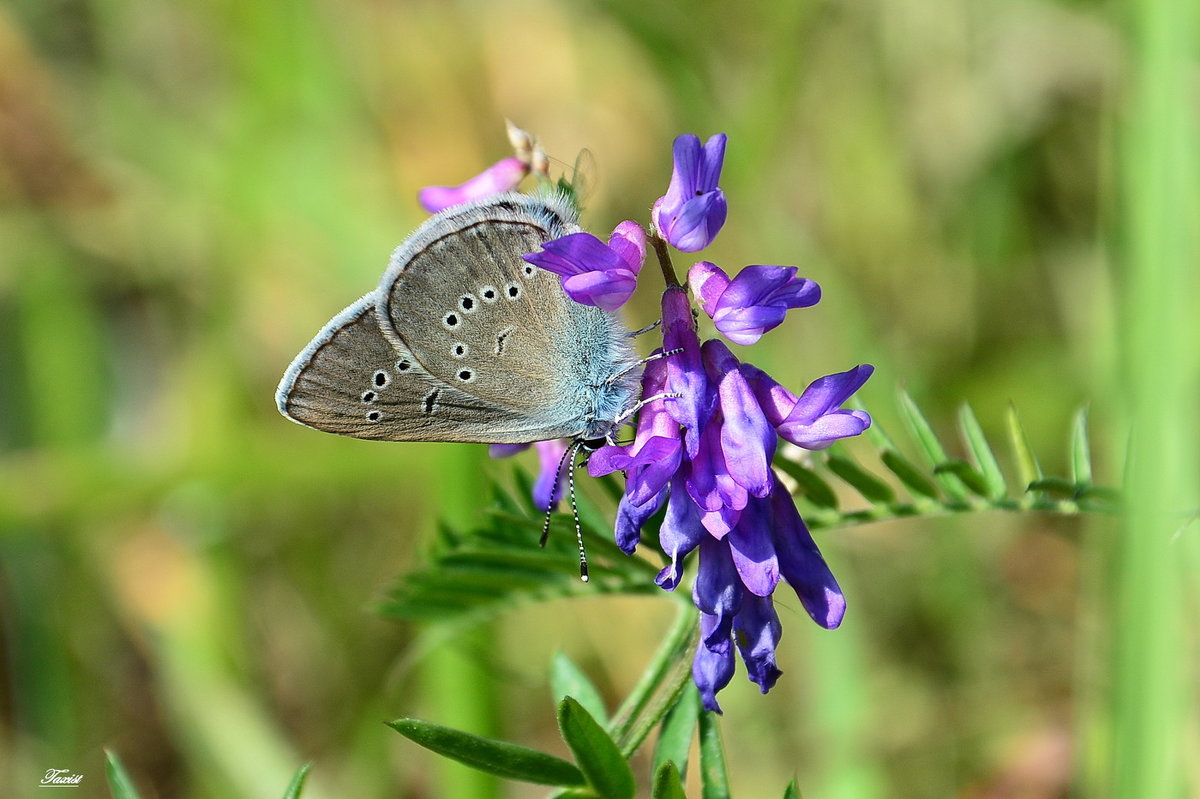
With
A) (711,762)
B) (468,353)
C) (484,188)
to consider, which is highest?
(484,188)

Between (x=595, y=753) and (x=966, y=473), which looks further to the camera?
(x=966, y=473)

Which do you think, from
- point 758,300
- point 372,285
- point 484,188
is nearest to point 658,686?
point 758,300

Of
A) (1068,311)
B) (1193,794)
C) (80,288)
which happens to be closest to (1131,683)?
(1193,794)

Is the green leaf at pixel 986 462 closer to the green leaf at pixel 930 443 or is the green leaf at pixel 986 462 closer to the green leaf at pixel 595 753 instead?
the green leaf at pixel 930 443

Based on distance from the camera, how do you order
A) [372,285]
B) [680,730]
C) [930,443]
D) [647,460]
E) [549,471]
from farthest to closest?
[372,285] → [549,471] → [930,443] → [680,730] → [647,460]

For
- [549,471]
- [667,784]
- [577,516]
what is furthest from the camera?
[549,471]

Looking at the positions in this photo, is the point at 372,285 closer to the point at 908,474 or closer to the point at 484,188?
the point at 484,188

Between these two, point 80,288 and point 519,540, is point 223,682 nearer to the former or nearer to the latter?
point 80,288
